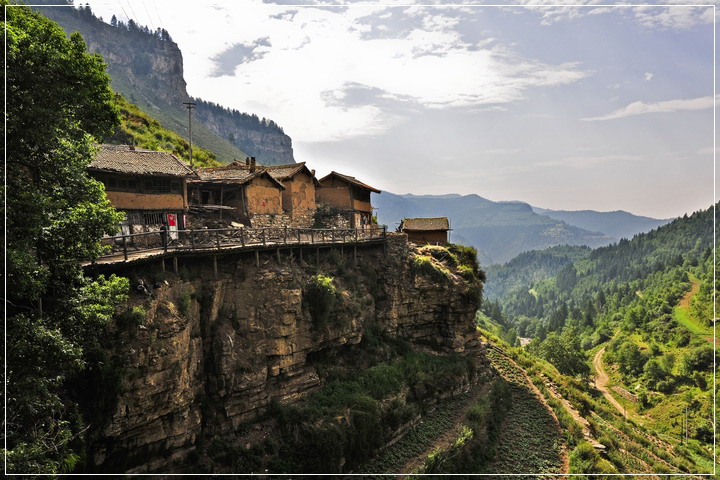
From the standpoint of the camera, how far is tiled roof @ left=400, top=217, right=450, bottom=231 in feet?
151

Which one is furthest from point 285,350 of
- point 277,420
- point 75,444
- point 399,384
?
point 75,444

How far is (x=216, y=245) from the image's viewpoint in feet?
77.0

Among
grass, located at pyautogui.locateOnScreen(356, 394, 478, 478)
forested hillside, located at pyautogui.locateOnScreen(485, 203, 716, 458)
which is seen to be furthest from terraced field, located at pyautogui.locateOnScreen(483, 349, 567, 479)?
forested hillside, located at pyautogui.locateOnScreen(485, 203, 716, 458)

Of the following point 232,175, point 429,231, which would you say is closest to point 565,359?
point 429,231

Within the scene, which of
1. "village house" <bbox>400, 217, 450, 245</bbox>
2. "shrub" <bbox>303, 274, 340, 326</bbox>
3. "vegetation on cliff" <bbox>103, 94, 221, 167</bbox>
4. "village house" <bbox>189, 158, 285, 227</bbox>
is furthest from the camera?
"vegetation on cliff" <bbox>103, 94, 221, 167</bbox>

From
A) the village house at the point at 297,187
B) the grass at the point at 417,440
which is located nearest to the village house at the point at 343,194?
the village house at the point at 297,187

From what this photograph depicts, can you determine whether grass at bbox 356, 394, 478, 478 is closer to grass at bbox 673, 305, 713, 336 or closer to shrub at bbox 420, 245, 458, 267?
shrub at bbox 420, 245, 458, 267

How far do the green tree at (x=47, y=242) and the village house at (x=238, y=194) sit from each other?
1799 centimetres

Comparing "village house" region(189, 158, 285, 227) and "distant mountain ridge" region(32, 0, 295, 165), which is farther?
"distant mountain ridge" region(32, 0, 295, 165)

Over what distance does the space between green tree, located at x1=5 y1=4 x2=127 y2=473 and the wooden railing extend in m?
2.15

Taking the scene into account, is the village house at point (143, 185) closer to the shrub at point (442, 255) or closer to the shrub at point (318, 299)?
the shrub at point (318, 299)

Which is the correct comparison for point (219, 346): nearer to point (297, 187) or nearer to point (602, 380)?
point (297, 187)

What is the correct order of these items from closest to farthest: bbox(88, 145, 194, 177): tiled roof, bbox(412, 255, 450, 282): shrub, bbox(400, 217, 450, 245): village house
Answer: bbox(88, 145, 194, 177): tiled roof, bbox(412, 255, 450, 282): shrub, bbox(400, 217, 450, 245): village house

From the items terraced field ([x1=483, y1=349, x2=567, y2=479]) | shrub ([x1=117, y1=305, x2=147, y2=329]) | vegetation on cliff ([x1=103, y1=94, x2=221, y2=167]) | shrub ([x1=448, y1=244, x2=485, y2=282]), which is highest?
vegetation on cliff ([x1=103, y1=94, x2=221, y2=167])
